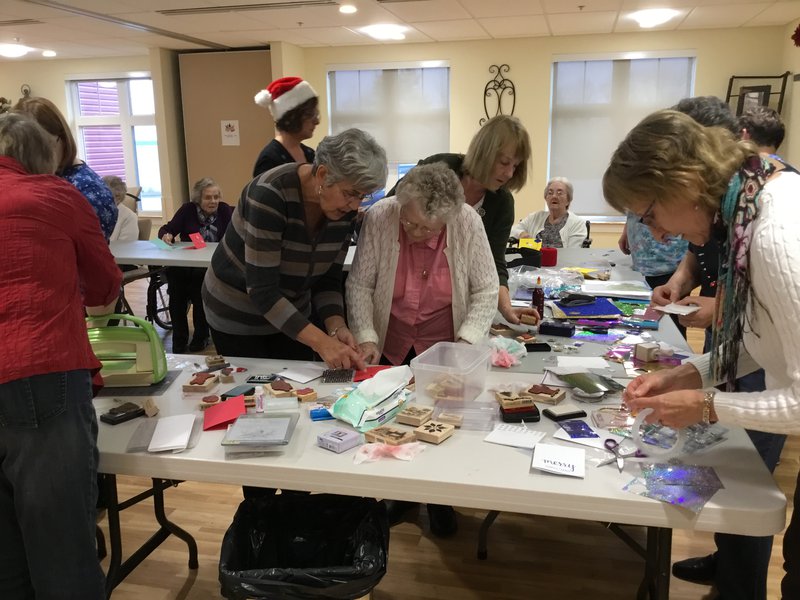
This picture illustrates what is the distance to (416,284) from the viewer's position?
6.82ft

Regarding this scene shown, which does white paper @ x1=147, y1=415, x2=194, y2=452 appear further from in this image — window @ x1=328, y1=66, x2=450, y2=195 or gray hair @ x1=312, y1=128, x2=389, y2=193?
window @ x1=328, y1=66, x2=450, y2=195

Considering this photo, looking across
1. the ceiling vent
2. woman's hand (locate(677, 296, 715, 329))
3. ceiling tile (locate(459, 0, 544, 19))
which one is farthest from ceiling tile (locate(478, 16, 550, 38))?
A: woman's hand (locate(677, 296, 715, 329))

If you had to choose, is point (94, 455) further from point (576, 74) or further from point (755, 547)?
point (576, 74)

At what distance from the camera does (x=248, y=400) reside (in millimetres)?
1653

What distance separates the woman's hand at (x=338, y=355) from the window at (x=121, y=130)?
7.30 metres

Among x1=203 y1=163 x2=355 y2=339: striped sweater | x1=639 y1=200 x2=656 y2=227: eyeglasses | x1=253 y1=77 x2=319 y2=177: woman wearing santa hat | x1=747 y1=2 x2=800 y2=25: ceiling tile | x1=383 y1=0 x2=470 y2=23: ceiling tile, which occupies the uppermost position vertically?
x1=383 y1=0 x2=470 y2=23: ceiling tile

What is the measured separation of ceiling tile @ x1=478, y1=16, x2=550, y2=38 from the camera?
18.5 feet

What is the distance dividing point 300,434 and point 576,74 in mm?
6139

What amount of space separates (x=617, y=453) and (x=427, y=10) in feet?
15.5

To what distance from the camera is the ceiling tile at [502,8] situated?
495cm

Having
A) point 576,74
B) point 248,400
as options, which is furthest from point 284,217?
point 576,74

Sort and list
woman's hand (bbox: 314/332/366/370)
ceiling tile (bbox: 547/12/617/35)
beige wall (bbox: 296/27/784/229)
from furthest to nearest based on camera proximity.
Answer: beige wall (bbox: 296/27/784/229)
ceiling tile (bbox: 547/12/617/35)
woman's hand (bbox: 314/332/366/370)

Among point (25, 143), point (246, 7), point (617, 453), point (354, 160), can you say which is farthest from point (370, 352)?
point (246, 7)

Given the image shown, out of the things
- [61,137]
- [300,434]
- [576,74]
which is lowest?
[300,434]
